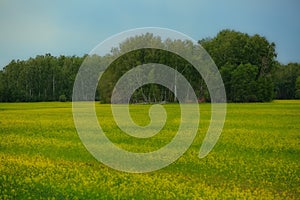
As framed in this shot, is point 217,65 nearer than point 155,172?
No

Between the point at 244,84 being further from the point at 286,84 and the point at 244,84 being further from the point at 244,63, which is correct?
the point at 286,84

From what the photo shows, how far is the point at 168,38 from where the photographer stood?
10575 centimetres

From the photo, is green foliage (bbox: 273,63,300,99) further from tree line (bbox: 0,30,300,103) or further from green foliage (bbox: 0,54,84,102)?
green foliage (bbox: 0,54,84,102)

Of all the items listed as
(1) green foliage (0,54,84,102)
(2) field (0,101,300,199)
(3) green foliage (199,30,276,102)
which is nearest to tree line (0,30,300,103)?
(3) green foliage (199,30,276,102)

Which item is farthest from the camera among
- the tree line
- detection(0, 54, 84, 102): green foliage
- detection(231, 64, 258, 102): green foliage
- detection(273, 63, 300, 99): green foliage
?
detection(0, 54, 84, 102): green foliage

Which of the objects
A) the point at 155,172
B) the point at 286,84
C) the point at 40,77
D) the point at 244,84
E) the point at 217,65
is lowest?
the point at 155,172

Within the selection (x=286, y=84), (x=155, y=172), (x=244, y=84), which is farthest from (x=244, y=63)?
(x=155, y=172)

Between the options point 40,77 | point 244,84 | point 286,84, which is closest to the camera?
point 244,84

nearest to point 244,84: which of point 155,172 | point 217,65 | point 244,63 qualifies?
point 244,63

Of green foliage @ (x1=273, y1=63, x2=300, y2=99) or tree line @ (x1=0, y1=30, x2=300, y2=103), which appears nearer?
tree line @ (x1=0, y1=30, x2=300, y2=103)

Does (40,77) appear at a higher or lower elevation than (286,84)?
higher

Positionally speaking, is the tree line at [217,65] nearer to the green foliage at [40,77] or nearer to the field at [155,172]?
the green foliage at [40,77]

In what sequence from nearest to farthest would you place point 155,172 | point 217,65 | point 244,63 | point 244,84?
point 155,172 < point 244,84 < point 244,63 < point 217,65

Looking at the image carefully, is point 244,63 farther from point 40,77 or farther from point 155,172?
point 155,172
